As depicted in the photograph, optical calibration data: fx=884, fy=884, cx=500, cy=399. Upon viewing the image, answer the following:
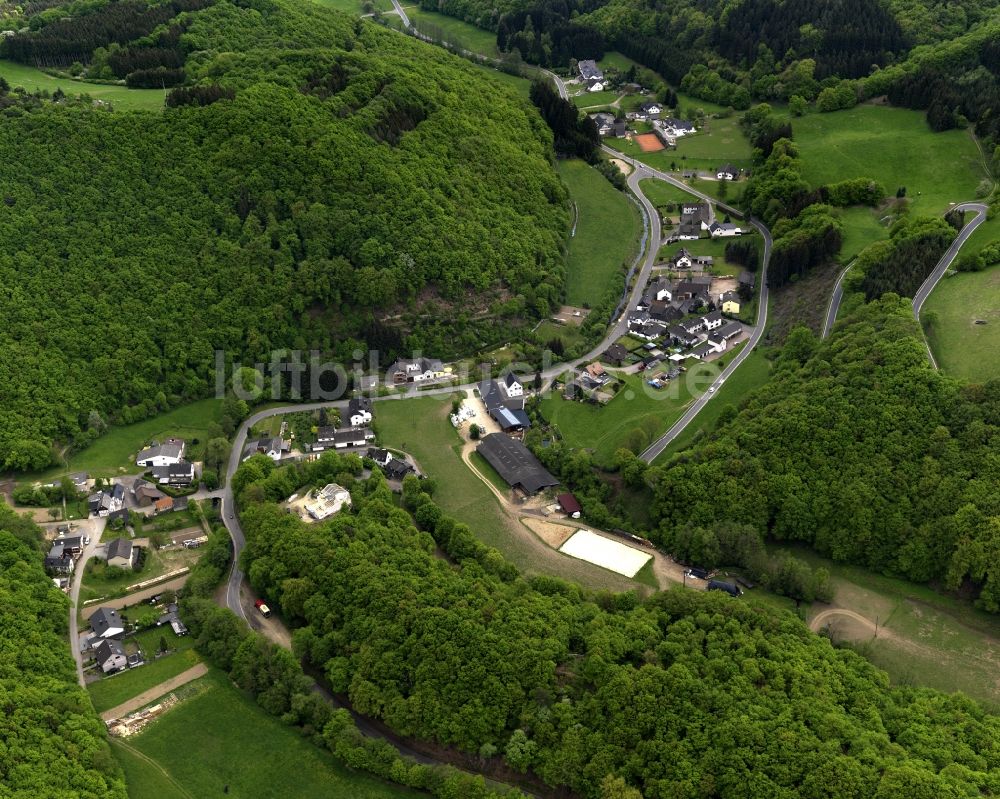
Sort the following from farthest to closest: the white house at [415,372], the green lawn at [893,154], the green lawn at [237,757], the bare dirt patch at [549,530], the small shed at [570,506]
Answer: the green lawn at [893,154] → the white house at [415,372] → the small shed at [570,506] → the bare dirt patch at [549,530] → the green lawn at [237,757]

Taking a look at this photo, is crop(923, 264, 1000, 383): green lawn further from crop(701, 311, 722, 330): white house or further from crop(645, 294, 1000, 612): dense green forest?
crop(701, 311, 722, 330): white house

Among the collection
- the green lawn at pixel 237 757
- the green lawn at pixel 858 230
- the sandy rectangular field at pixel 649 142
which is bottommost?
the green lawn at pixel 237 757

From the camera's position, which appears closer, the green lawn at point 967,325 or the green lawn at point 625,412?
the green lawn at point 967,325

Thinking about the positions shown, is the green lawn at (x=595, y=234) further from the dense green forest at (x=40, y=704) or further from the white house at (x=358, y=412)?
the dense green forest at (x=40, y=704)

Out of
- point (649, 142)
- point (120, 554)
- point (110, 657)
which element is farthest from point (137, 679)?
point (649, 142)

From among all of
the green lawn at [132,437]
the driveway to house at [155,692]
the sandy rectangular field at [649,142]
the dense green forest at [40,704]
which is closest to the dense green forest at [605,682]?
the driveway to house at [155,692]

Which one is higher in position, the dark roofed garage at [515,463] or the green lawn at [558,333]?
the green lawn at [558,333]

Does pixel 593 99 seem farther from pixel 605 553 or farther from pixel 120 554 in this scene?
pixel 120 554
